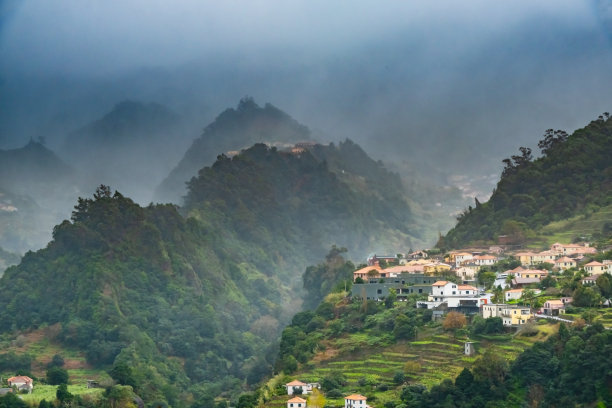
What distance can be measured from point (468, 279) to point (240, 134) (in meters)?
64.0

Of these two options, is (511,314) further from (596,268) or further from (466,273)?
(466,273)

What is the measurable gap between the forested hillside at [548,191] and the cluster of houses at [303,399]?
70.0ft

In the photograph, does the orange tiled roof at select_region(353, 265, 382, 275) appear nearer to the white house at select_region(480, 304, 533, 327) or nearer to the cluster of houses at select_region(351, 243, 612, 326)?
the cluster of houses at select_region(351, 243, 612, 326)

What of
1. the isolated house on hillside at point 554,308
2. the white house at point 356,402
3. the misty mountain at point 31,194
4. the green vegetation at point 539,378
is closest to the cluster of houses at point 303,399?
the white house at point 356,402

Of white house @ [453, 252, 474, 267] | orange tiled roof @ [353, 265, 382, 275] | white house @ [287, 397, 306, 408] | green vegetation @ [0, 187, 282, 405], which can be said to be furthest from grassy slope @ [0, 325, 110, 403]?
white house @ [453, 252, 474, 267]

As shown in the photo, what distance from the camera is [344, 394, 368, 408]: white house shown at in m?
45.3

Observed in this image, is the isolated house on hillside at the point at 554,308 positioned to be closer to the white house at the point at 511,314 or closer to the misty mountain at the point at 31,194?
the white house at the point at 511,314

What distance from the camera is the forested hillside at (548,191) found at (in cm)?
6944

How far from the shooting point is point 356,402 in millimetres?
45438

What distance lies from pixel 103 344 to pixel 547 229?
82.9ft

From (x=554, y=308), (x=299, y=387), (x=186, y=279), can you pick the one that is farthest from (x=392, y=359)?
(x=186, y=279)

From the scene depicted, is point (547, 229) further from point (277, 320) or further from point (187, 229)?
point (187, 229)

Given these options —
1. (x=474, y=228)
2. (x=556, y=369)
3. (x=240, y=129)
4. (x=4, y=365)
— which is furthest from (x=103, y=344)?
(x=240, y=129)

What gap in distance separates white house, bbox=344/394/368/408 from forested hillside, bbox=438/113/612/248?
2386 centimetres
